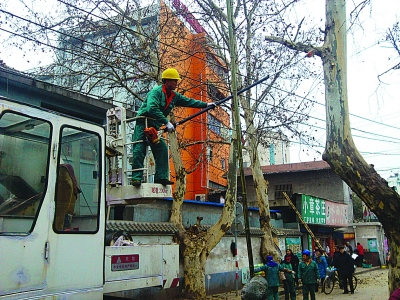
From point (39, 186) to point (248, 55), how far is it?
12.3 metres

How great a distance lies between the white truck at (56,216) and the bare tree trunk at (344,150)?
503 cm

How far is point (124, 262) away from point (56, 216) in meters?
1.08

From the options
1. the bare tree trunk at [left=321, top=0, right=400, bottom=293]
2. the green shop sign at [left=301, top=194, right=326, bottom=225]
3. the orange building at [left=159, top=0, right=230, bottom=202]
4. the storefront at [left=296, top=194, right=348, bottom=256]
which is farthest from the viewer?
the storefront at [left=296, top=194, right=348, bottom=256]

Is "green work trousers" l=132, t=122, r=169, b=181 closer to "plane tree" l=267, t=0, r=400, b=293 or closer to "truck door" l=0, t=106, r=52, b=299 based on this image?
"truck door" l=0, t=106, r=52, b=299

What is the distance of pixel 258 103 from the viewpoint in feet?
50.9

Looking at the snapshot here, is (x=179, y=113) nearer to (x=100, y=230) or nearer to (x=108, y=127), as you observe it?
(x=108, y=127)

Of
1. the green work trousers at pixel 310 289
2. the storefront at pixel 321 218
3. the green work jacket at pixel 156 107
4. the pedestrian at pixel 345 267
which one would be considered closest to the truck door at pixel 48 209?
the green work jacket at pixel 156 107

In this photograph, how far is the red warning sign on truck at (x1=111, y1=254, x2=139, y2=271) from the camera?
4.51 m

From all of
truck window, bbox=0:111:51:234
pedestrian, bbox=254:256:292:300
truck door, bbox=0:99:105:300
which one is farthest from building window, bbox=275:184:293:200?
truck window, bbox=0:111:51:234

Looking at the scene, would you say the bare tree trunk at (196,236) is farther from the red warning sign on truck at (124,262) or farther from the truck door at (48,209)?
the truck door at (48,209)

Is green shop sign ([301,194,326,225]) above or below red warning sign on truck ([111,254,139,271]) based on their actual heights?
above

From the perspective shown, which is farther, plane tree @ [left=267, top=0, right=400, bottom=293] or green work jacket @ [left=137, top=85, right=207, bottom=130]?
plane tree @ [left=267, top=0, right=400, bottom=293]

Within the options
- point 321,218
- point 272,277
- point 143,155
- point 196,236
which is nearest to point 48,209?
point 143,155

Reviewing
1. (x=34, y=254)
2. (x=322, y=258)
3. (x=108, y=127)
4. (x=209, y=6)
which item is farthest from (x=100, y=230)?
(x=322, y=258)
